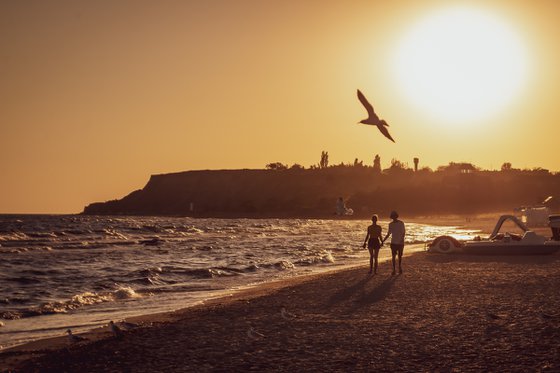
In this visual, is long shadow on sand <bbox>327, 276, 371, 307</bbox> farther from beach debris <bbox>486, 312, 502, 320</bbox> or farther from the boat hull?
the boat hull

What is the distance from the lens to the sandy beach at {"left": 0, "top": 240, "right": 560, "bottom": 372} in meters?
9.76

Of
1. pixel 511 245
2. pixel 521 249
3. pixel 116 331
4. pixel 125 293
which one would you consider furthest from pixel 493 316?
pixel 521 249

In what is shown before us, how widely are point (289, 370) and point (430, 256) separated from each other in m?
21.9

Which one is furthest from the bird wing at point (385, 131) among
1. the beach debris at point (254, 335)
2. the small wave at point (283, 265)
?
the small wave at point (283, 265)

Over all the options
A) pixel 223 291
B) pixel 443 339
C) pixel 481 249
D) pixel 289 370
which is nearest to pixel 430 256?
pixel 481 249

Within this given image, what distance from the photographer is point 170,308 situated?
17125mm

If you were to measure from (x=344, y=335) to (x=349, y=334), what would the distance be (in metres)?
0.12

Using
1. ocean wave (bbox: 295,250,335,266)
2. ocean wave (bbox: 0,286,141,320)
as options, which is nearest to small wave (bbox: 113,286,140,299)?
ocean wave (bbox: 0,286,141,320)

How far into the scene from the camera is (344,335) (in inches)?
464

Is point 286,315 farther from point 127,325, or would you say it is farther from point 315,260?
point 315,260

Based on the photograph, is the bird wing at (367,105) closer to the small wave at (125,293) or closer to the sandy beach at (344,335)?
the sandy beach at (344,335)

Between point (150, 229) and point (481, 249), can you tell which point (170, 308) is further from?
point (150, 229)

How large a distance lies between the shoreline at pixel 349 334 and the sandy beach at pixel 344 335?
2 centimetres

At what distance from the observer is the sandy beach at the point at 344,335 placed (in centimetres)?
976
